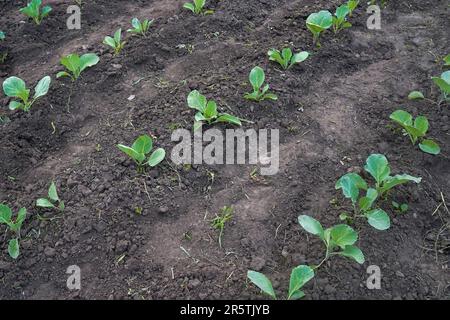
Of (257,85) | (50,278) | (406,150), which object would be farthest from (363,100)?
(50,278)

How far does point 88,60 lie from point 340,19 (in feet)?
6.27

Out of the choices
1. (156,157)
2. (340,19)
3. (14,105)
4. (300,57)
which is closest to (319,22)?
(340,19)

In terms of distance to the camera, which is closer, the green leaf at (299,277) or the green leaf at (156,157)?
the green leaf at (299,277)

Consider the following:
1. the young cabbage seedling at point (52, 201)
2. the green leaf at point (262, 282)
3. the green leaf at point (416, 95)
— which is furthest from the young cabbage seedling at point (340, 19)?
the young cabbage seedling at point (52, 201)

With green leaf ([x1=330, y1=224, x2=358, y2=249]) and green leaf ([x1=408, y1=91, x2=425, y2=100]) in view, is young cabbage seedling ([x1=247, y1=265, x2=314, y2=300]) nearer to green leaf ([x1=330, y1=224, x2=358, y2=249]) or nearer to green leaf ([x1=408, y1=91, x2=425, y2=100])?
green leaf ([x1=330, y1=224, x2=358, y2=249])

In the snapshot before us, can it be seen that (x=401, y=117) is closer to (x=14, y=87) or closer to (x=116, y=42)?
(x=116, y=42)

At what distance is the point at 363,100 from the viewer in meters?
3.35

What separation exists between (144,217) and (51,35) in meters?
2.19

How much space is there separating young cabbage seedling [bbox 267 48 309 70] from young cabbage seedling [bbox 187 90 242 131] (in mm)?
646

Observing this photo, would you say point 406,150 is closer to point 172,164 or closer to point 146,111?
point 172,164

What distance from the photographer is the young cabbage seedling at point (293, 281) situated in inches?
87.7

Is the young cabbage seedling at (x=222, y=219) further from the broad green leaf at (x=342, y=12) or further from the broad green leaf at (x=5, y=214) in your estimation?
the broad green leaf at (x=342, y=12)

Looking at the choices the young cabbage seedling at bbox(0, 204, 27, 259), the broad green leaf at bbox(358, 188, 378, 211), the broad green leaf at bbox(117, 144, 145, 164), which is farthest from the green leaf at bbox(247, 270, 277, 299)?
the young cabbage seedling at bbox(0, 204, 27, 259)

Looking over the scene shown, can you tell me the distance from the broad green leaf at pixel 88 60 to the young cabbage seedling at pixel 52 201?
3.58 ft
